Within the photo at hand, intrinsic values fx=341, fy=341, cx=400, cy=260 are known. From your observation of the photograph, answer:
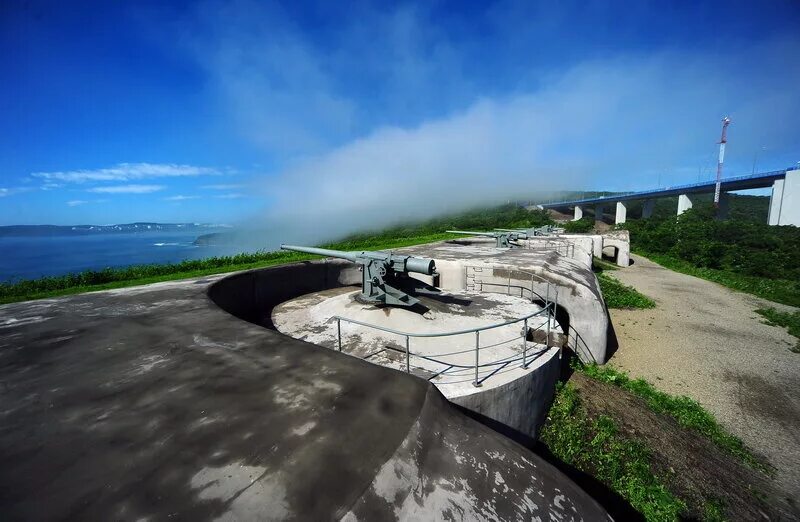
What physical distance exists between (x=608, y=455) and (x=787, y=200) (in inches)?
1992

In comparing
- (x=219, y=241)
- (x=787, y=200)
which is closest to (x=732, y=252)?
(x=787, y=200)

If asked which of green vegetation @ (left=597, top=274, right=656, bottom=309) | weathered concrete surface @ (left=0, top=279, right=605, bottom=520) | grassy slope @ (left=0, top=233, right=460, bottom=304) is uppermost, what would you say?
weathered concrete surface @ (left=0, top=279, right=605, bottom=520)

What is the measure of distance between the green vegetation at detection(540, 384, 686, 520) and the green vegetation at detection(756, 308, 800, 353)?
1154cm

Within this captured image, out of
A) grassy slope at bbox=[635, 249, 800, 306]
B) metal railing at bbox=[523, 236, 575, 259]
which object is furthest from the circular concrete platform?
grassy slope at bbox=[635, 249, 800, 306]

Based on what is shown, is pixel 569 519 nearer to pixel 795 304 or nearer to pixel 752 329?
pixel 752 329

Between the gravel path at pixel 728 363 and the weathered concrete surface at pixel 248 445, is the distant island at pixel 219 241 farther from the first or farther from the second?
the weathered concrete surface at pixel 248 445

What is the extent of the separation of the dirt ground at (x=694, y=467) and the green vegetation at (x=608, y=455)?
0.23 metres

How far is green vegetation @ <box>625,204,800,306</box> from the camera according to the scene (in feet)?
69.0

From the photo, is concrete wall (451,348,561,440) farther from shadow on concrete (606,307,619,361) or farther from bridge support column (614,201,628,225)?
bridge support column (614,201,628,225)

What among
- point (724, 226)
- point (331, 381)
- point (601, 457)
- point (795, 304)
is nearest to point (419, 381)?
point (331, 381)

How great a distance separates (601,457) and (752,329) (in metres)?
12.4

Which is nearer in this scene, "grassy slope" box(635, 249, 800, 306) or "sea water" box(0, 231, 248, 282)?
"grassy slope" box(635, 249, 800, 306)

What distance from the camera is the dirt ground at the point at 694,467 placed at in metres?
5.33

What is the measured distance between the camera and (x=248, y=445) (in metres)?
2.20
